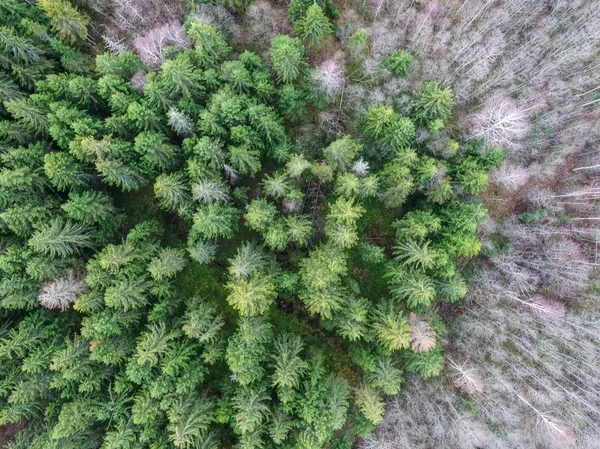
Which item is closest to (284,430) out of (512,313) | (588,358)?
(512,313)

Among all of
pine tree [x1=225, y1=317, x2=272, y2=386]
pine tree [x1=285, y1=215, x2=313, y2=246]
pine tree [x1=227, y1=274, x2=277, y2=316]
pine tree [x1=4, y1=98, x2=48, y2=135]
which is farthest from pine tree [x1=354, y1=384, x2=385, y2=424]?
pine tree [x1=4, y1=98, x2=48, y2=135]

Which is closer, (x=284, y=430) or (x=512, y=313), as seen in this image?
(x=284, y=430)

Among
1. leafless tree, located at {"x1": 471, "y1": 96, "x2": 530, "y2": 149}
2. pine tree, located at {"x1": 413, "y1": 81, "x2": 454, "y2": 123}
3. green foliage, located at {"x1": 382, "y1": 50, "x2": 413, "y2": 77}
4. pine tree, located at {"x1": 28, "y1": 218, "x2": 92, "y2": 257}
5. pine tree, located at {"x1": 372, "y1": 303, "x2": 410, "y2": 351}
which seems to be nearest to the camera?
pine tree, located at {"x1": 372, "y1": 303, "x2": 410, "y2": 351}

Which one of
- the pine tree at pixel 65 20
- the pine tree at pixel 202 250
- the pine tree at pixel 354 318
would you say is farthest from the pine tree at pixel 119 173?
the pine tree at pixel 354 318

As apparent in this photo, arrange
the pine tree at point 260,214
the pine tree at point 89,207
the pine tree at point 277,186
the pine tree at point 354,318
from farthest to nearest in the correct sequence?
the pine tree at point 277,186 < the pine tree at point 260,214 < the pine tree at point 89,207 < the pine tree at point 354,318

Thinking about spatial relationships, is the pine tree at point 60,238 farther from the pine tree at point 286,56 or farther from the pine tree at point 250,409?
the pine tree at point 286,56

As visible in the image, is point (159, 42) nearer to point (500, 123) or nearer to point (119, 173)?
point (119, 173)

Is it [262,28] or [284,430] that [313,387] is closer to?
[284,430]

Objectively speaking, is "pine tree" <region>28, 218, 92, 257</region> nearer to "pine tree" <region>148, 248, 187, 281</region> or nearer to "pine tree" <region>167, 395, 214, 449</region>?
"pine tree" <region>148, 248, 187, 281</region>
